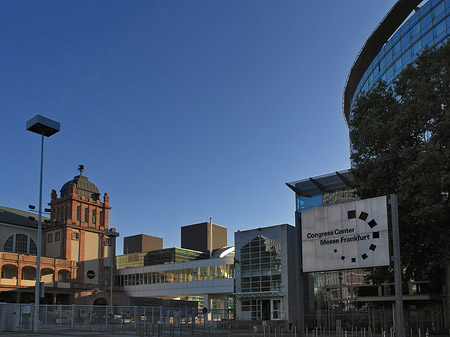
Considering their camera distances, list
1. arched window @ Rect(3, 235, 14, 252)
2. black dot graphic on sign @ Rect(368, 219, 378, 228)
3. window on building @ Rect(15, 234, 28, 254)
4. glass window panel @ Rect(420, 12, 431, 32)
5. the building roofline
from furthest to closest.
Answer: window on building @ Rect(15, 234, 28, 254), arched window @ Rect(3, 235, 14, 252), the building roofline, glass window panel @ Rect(420, 12, 431, 32), black dot graphic on sign @ Rect(368, 219, 378, 228)

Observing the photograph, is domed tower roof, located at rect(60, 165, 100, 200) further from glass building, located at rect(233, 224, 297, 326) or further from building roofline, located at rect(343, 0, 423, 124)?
building roofline, located at rect(343, 0, 423, 124)

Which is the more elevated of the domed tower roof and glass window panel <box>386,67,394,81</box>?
glass window panel <box>386,67,394,81</box>

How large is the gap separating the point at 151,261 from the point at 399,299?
8146 cm

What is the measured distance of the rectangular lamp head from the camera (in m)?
35.4

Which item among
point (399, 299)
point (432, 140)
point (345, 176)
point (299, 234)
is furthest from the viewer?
point (345, 176)

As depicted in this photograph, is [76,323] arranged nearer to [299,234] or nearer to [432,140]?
[299,234]

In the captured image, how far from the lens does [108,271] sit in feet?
279

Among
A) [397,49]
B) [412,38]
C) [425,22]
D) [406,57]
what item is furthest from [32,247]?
[425,22]

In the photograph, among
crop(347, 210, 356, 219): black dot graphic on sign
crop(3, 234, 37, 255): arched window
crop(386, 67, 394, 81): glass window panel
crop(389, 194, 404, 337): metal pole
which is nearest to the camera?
crop(389, 194, 404, 337): metal pole

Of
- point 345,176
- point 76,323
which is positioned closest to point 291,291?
point 345,176

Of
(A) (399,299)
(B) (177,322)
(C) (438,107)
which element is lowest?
(B) (177,322)

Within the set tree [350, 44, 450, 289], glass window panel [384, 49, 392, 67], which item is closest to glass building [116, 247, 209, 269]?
glass window panel [384, 49, 392, 67]

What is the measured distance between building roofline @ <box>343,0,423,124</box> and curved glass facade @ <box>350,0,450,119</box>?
2.29 ft

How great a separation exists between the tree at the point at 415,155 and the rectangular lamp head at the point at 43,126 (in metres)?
20.8
